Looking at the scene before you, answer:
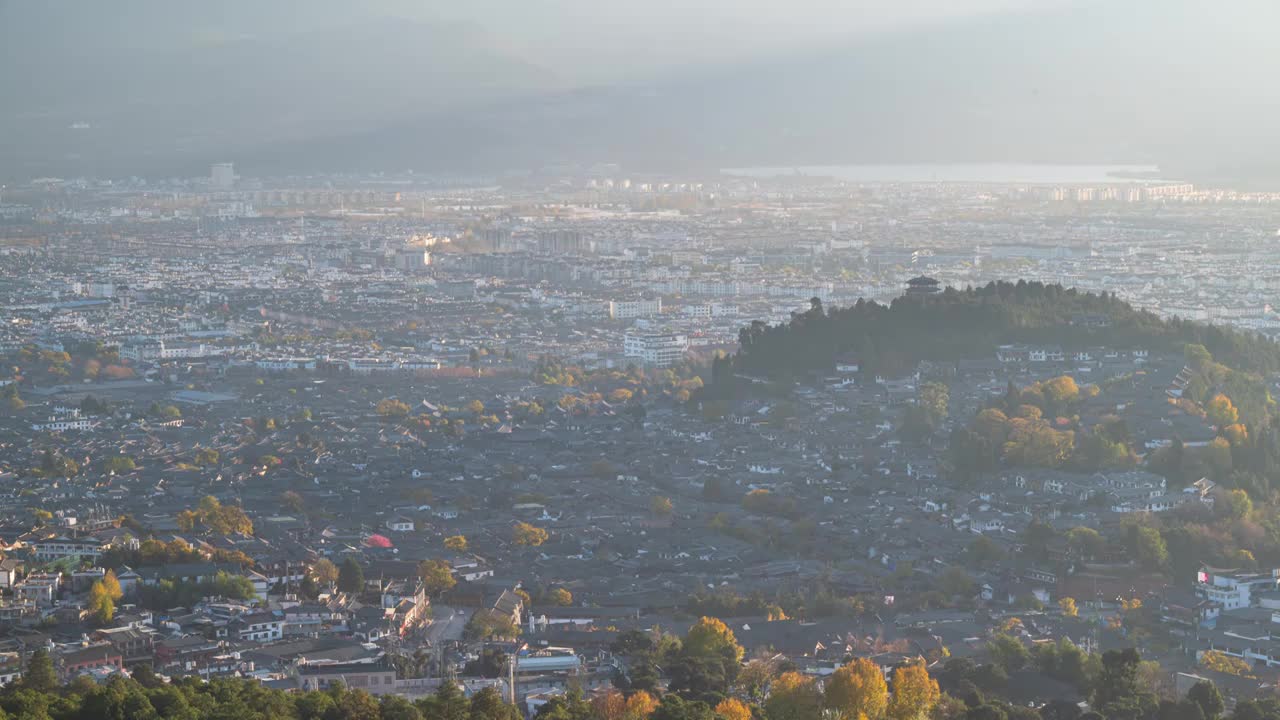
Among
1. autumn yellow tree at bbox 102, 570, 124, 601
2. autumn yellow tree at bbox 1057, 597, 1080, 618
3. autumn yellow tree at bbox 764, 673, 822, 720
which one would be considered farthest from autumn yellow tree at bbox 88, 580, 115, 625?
autumn yellow tree at bbox 1057, 597, 1080, 618

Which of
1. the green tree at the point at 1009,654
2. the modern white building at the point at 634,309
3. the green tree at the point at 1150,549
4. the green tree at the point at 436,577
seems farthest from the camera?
the modern white building at the point at 634,309

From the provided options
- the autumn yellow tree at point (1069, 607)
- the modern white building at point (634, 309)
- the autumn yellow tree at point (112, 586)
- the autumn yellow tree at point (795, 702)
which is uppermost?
the autumn yellow tree at point (795, 702)

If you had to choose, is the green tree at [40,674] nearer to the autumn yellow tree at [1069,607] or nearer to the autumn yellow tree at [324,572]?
the autumn yellow tree at [324,572]

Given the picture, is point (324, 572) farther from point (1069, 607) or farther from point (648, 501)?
point (1069, 607)

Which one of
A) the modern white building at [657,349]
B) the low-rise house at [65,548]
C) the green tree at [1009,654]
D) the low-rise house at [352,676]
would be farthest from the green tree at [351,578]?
the modern white building at [657,349]

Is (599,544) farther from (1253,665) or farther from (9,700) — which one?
(9,700)

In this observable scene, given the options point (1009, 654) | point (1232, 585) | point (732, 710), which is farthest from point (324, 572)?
point (1232, 585)

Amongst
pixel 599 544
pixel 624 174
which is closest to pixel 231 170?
pixel 624 174
